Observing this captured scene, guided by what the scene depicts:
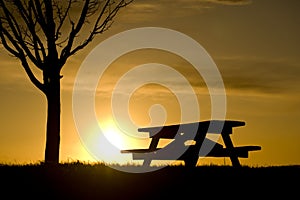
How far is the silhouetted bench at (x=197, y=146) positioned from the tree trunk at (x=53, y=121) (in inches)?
112

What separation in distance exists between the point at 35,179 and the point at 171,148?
20.8ft

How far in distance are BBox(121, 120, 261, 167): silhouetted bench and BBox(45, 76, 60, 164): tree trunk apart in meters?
2.83

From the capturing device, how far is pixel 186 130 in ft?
67.9

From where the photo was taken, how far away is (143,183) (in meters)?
15.0

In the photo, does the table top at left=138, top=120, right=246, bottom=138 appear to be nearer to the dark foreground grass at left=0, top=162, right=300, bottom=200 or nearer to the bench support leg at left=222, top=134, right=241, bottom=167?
the bench support leg at left=222, top=134, right=241, bottom=167

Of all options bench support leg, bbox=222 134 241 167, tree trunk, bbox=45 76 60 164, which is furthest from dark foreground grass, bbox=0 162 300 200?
tree trunk, bbox=45 76 60 164

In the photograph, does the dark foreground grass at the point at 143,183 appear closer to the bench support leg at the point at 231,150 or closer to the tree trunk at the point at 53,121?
the bench support leg at the point at 231,150

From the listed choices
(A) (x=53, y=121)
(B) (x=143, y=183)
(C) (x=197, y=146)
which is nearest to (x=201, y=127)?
(C) (x=197, y=146)

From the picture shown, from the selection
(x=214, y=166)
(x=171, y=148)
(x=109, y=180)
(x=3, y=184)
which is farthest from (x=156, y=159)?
(x=3, y=184)

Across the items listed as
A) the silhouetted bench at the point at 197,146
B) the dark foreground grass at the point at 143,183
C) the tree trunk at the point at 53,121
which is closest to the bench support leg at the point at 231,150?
the silhouetted bench at the point at 197,146

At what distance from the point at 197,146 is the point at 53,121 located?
5091 mm

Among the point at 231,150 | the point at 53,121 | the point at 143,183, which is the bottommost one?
the point at 53,121

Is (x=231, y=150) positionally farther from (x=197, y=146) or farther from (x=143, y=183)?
(x=143, y=183)

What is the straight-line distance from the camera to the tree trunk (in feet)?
72.1
